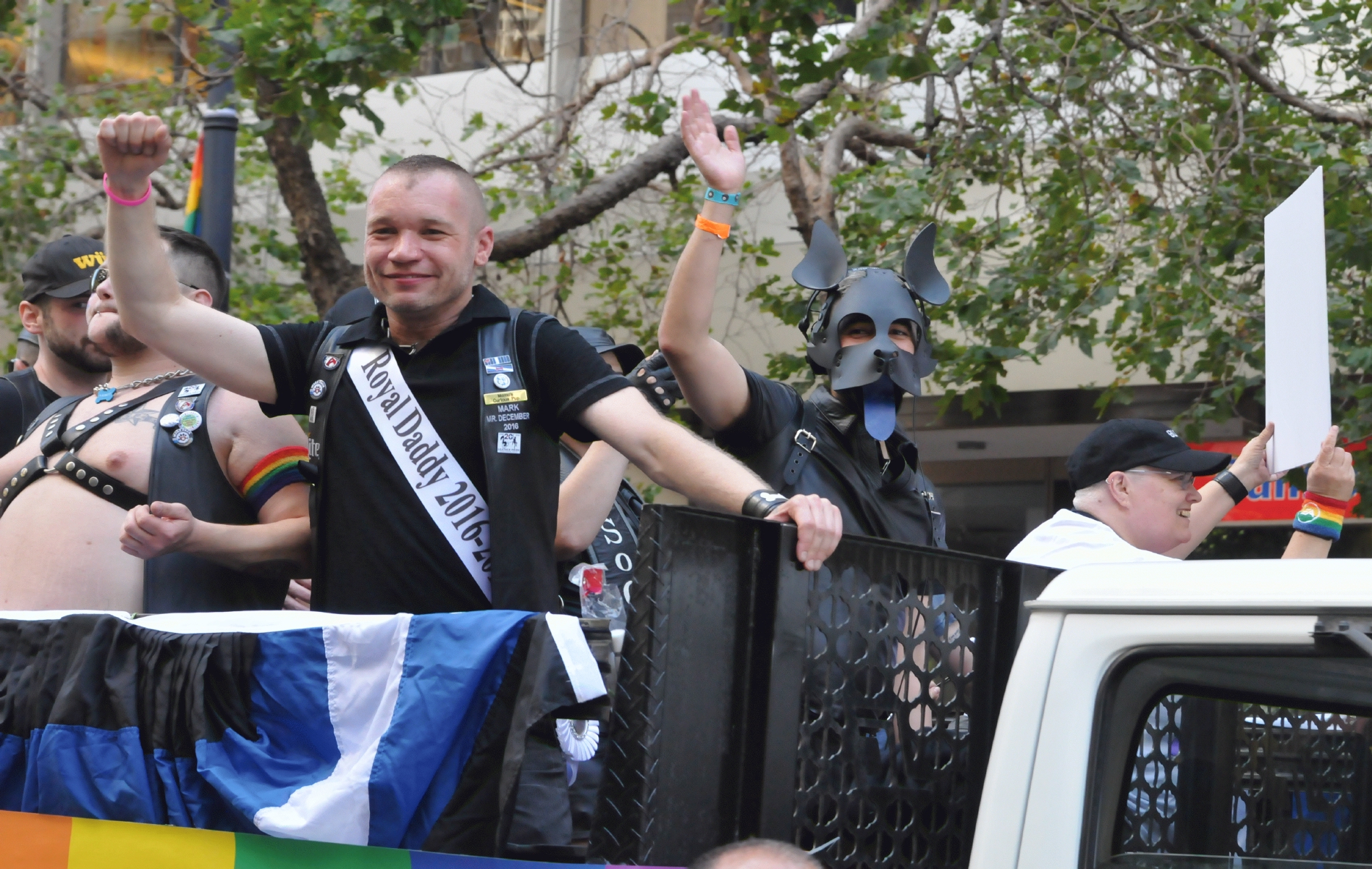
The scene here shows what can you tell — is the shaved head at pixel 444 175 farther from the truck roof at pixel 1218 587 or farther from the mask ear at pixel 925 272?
the truck roof at pixel 1218 587

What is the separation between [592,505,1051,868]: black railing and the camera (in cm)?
194

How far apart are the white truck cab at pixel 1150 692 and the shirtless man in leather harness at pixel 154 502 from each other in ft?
5.41

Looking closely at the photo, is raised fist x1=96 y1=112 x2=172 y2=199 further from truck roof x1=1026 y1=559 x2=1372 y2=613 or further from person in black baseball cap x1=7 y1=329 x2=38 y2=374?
person in black baseball cap x1=7 y1=329 x2=38 y2=374

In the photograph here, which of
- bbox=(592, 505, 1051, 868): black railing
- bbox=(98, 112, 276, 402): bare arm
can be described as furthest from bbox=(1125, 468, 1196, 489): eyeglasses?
bbox=(98, 112, 276, 402): bare arm

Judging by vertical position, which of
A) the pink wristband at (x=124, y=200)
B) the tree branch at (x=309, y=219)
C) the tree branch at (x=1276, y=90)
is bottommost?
the pink wristband at (x=124, y=200)

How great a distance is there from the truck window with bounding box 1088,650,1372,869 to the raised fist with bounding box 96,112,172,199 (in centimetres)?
190

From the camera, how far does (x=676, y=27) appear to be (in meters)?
7.57

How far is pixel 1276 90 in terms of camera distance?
6.99 metres

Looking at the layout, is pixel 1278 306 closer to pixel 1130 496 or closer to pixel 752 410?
pixel 1130 496

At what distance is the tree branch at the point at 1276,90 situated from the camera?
271 inches

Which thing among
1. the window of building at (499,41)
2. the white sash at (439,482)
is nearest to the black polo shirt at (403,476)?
the white sash at (439,482)

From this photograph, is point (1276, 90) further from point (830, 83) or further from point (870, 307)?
point (870, 307)

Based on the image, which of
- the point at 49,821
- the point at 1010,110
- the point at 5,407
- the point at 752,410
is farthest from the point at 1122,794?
the point at 1010,110

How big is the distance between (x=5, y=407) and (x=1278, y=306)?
3.34 metres
